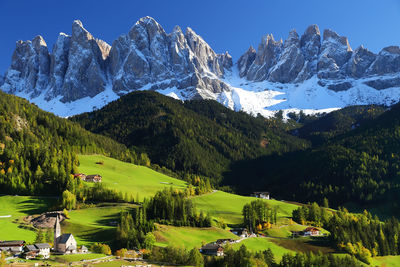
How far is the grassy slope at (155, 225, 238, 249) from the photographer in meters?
102

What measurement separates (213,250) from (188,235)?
17619 millimetres

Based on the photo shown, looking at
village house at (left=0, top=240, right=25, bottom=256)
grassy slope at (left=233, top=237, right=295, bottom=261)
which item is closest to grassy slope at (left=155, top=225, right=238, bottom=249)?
grassy slope at (left=233, top=237, right=295, bottom=261)

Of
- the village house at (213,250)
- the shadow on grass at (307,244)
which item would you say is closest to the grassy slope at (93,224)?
the village house at (213,250)

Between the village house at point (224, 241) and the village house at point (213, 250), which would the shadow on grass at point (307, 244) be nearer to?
the village house at point (224, 241)

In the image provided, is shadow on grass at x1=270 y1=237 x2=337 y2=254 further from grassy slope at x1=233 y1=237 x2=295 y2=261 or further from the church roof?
the church roof

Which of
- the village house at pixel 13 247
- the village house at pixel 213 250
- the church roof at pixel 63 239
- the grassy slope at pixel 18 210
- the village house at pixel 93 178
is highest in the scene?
the village house at pixel 93 178

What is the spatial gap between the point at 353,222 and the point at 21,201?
369 feet

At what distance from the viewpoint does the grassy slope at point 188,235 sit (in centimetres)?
10212

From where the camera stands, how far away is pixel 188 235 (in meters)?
111

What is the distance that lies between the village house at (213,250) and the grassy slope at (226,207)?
35009 mm

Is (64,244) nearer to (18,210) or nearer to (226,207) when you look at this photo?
(18,210)

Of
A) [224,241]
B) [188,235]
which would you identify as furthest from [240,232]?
[188,235]

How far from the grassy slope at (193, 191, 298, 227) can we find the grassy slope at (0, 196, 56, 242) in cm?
5659

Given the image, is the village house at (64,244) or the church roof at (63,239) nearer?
the village house at (64,244)
